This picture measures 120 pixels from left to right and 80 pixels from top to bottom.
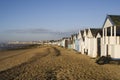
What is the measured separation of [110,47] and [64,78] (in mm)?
13763

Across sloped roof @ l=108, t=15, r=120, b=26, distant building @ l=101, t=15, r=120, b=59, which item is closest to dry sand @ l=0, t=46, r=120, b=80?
distant building @ l=101, t=15, r=120, b=59

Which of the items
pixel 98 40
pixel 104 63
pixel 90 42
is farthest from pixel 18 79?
pixel 90 42

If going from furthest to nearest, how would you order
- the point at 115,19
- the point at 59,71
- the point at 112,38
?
the point at 115,19
the point at 112,38
the point at 59,71

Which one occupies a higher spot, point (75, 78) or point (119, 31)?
point (119, 31)

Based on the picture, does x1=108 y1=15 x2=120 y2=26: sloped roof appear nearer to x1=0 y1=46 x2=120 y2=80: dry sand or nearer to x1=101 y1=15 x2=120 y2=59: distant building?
x1=101 y1=15 x2=120 y2=59: distant building

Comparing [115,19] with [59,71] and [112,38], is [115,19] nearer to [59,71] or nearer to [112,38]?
[112,38]

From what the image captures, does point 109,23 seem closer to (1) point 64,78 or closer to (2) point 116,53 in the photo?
(2) point 116,53

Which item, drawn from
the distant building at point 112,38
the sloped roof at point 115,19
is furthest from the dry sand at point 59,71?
the sloped roof at point 115,19

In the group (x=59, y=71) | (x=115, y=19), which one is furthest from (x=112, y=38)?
(x=59, y=71)

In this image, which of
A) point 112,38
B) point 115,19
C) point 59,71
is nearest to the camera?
point 59,71

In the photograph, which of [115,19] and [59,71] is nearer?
[59,71]

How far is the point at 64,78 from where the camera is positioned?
17.1 m

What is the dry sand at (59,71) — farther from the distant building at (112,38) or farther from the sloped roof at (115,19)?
the sloped roof at (115,19)

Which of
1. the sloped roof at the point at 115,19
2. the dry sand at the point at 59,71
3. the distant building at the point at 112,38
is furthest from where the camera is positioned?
the sloped roof at the point at 115,19
